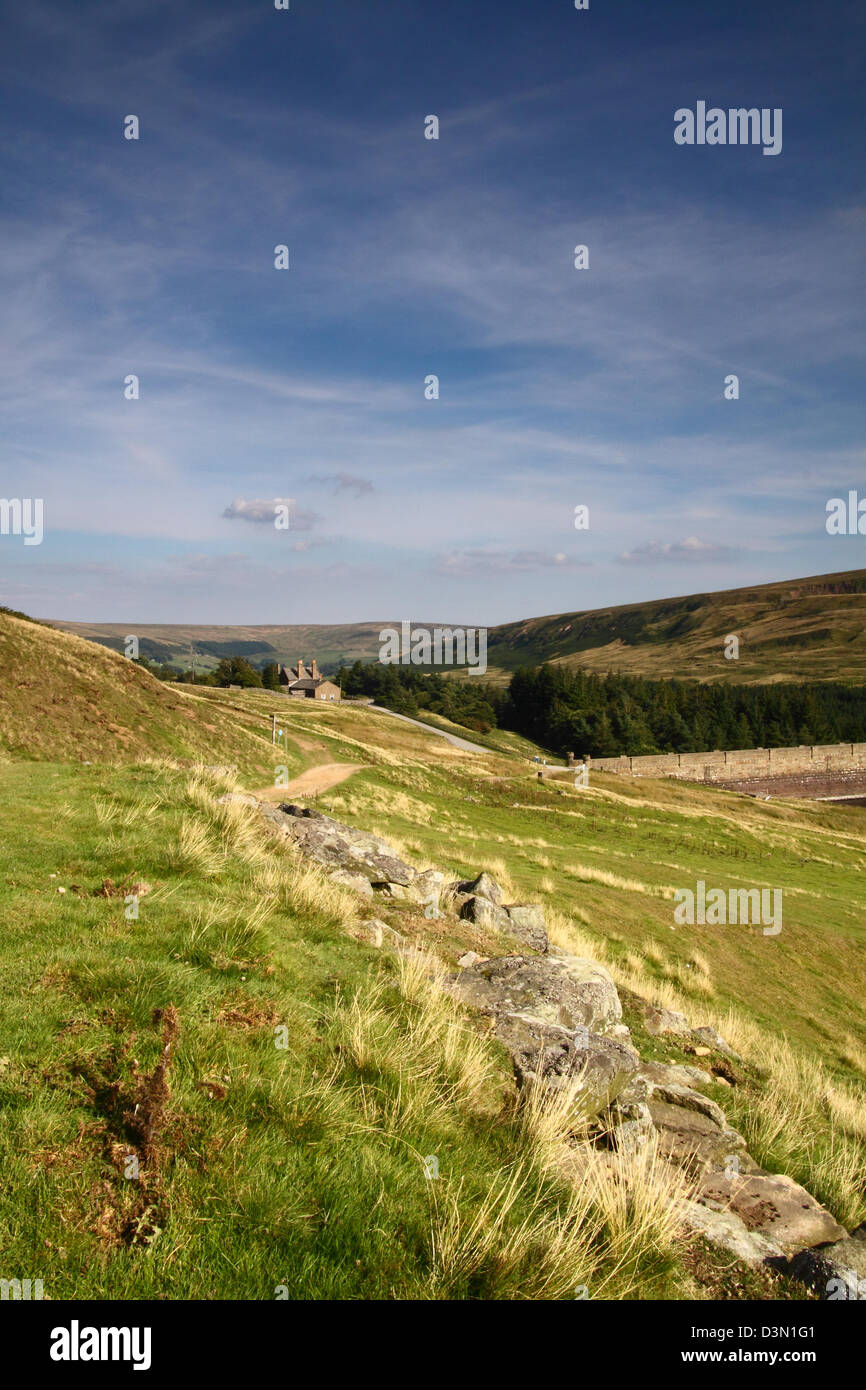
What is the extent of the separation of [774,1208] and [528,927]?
6.98m

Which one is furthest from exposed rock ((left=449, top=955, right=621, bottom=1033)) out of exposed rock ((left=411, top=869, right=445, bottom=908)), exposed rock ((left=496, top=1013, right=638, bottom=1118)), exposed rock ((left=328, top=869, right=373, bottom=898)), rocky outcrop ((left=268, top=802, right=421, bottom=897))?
rocky outcrop ((left=268, top=802, right=421, bottom=897))

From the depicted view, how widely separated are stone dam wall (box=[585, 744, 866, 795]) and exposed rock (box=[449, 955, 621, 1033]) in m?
68.9

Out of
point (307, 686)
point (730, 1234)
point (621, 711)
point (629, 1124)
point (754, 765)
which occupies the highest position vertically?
point (307, 686)

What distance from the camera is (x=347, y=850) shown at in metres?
13.9

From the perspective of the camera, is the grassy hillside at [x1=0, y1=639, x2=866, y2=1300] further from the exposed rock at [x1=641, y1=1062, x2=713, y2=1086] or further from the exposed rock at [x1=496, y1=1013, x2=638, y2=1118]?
the exposed rock at [x1=496, y1=1013, x2=638, y2=1118]

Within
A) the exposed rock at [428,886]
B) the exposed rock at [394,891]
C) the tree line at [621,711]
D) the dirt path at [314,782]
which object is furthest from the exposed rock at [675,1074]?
the tree line at [621,711]

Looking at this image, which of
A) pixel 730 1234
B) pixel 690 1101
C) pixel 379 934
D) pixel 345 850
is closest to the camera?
pixel 730 1234

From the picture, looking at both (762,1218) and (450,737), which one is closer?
(762,1218)

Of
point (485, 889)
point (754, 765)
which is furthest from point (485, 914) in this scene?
point (754, 765)

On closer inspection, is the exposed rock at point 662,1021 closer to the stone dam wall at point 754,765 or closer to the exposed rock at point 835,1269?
the exposed rock at point 835,1269

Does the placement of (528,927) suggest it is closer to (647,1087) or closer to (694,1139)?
(647,1087)

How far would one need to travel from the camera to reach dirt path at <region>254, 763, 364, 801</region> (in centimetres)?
3152

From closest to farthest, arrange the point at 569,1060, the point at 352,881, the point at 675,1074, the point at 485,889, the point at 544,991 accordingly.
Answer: the point at 569,1060 < the point at 675,1074 < the point at 544,991 < the point at 352,881 < the point at 485,889

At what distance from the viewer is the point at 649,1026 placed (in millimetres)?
9977
